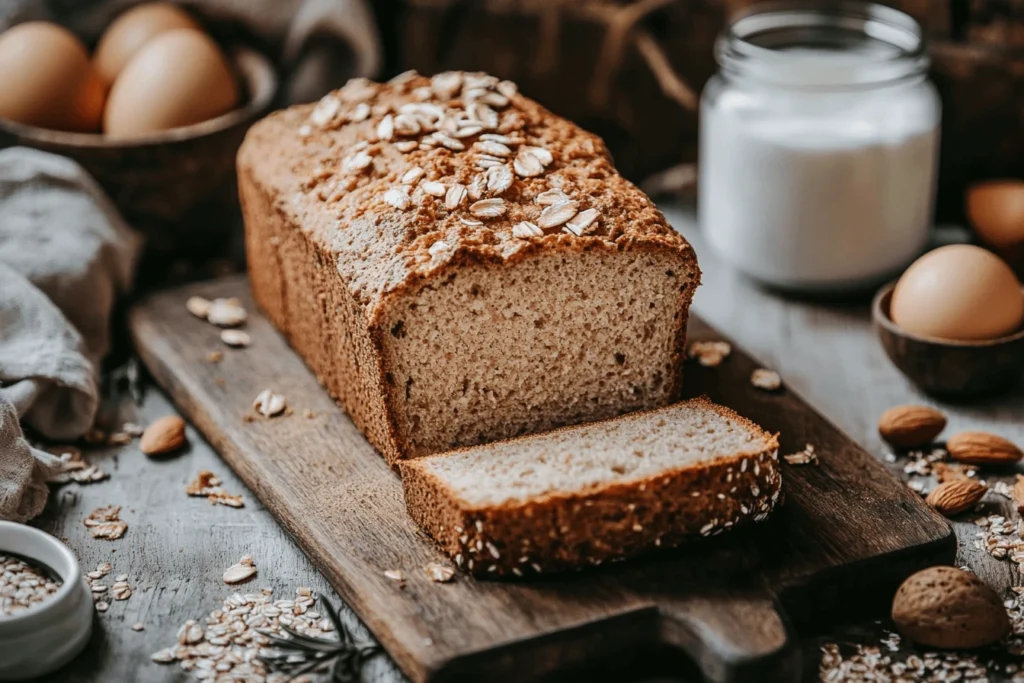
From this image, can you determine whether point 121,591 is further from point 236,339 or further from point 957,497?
point 957,497

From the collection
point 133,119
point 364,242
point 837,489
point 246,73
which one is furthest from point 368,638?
point 246,73

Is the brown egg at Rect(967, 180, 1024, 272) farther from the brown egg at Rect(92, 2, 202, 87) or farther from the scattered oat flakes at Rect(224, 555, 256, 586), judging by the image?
the brown egg at Rect(92, 2, 202, 87)

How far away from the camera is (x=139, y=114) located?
141 inches

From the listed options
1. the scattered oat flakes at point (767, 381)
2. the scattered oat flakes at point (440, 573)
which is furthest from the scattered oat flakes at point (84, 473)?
the scattered oat flakes at point (767, 381)

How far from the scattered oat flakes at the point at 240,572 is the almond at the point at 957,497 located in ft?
5.05

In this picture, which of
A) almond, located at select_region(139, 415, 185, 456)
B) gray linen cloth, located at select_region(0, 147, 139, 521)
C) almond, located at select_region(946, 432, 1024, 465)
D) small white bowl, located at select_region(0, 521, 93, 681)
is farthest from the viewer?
almond, located at select_region(139, 415, 185, 456)

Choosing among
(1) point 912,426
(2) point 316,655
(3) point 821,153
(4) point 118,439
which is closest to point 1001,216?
(3) point 821,153

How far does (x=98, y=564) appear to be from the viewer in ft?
8.64

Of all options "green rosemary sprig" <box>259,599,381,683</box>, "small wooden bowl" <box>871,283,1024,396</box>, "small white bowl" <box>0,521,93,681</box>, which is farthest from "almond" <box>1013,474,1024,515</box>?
"small white bowl" <box>0,521,93,681</box>

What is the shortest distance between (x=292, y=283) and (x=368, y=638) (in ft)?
3.78

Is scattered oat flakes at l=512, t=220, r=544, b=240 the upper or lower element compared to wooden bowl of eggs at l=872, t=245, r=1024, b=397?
upper

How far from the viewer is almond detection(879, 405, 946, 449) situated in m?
2.99

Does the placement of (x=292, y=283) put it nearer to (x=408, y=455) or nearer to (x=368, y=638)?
(x=408, y=455)

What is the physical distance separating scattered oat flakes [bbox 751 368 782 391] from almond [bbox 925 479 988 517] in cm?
52
